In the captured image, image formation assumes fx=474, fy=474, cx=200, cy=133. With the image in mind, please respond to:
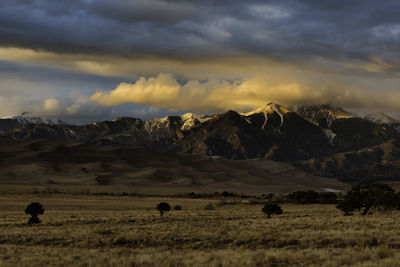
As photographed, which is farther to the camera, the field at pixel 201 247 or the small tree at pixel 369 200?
the small tree at pixel 369 200

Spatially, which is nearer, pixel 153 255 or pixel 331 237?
pixel 153 255

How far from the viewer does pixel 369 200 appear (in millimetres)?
66938

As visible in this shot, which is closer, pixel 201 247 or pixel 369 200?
pixel 201 247

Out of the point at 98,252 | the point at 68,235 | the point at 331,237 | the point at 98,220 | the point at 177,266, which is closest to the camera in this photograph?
the point at 177,266

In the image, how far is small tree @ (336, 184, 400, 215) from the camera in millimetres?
65375

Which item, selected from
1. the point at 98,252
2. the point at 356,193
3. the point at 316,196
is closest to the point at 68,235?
the point at 98,252

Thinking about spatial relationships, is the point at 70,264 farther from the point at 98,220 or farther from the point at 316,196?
the point at 316,196

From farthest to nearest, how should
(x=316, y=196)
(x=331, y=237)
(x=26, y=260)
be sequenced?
Answer: (x=316, y=196), (x=331, y=237), (x=26, y=260)

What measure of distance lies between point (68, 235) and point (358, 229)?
72.9 ft

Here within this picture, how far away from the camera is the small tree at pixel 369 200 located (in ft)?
214

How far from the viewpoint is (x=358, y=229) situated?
122ft

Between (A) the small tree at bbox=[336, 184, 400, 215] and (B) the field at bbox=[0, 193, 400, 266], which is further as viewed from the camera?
(A) the small tree at bbox=[336, 184, 400, 215]

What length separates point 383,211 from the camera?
69.2 meters

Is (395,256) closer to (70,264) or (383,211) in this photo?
(70,264)
